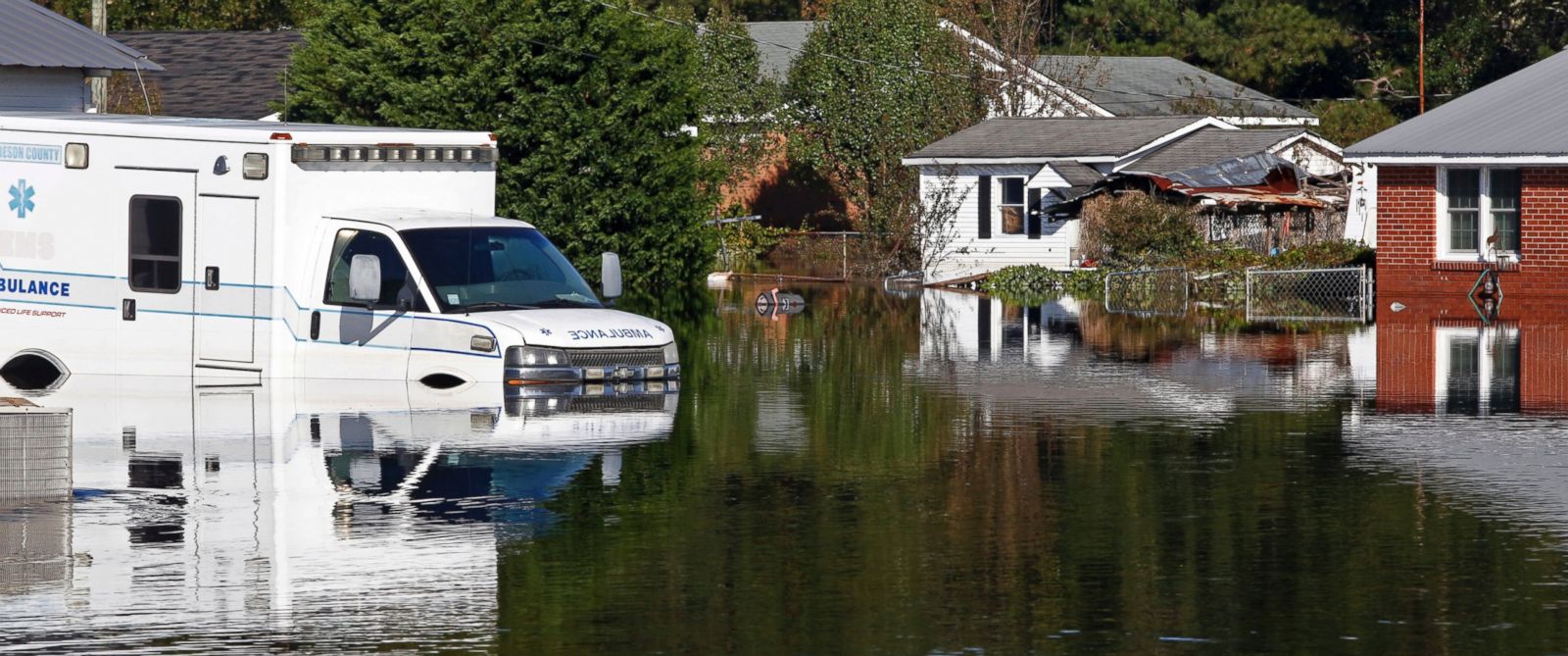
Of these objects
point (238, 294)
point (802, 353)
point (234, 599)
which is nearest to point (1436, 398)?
point (802, 353)

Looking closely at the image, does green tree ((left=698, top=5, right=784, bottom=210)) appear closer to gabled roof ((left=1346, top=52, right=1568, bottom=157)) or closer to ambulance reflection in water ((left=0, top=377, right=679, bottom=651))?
gabled roof ((left=1346, top=52, right=1568, bottom=157))

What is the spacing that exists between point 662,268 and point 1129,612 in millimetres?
26625

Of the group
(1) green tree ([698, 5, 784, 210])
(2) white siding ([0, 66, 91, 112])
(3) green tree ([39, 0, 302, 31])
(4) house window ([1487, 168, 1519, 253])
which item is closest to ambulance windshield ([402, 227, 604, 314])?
(2) white siding ([0, 66, 91, 112])

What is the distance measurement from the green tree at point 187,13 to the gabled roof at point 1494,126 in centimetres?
3462

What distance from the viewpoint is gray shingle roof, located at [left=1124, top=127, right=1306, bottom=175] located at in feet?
137

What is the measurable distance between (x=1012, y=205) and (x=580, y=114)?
36.5 ft

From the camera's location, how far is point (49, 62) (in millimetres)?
28047

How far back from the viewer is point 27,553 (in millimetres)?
11305

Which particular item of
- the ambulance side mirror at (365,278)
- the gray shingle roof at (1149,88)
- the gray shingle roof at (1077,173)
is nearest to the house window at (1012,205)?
the gray shingle roof at (1077,173)

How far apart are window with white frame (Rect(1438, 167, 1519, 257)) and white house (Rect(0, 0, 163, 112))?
18872 mm

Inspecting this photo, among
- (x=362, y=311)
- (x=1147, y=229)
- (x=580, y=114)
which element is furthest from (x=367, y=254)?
(x=1147, y=229)

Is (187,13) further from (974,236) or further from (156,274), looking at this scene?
(156,274)

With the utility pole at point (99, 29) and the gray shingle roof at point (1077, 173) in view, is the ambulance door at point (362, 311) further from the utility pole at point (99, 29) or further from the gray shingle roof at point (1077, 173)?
the gray shingle roof at point (1077, 173)

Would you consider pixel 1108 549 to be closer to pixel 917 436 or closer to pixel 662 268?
pixel 917 436
